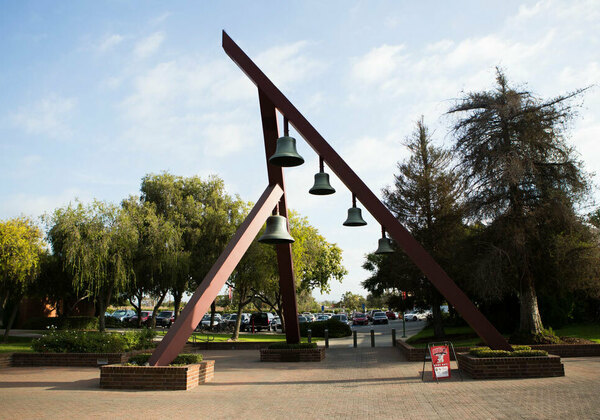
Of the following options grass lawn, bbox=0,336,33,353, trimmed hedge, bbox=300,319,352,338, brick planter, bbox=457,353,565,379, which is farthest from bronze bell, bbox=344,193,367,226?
trimmed hedge, bbox=300,319,352,338

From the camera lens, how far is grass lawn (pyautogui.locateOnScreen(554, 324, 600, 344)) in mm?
20391

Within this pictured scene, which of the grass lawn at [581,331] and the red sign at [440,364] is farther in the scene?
the grass lawn at [581,331]

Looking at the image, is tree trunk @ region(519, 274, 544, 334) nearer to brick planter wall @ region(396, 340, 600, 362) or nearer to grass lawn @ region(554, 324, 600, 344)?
brick planter wall @ region(396, 340, 600, 362)

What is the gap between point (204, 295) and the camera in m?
9.84

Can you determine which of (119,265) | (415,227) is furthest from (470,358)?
(119,265)

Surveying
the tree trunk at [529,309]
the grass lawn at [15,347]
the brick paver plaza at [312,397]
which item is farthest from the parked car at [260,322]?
the brick paver plaza at [312,397]

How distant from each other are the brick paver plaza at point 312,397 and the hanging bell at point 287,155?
4.92 m

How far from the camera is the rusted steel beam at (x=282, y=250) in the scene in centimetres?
1253

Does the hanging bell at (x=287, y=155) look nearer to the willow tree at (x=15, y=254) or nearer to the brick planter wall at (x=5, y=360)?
the brick planter wall at (x=5, y=360)

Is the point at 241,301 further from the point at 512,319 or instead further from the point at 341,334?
the point at 512,319

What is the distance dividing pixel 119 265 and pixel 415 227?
1578 centimetres

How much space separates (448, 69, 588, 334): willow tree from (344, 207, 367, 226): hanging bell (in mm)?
7214

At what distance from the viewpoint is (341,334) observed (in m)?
30.3

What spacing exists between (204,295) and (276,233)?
2.21m
